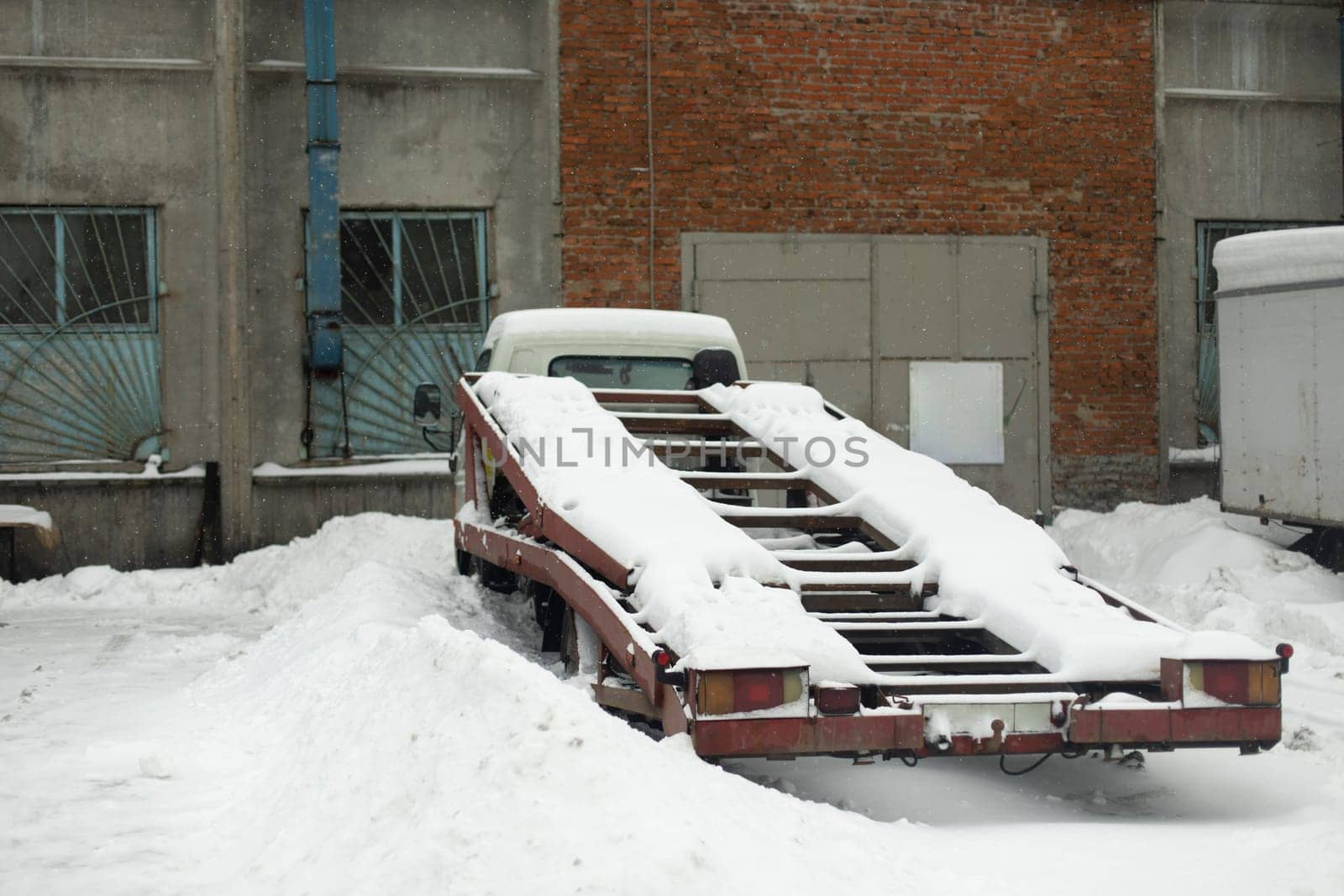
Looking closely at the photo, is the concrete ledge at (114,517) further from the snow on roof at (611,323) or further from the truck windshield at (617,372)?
the truck windshield at (617,372)

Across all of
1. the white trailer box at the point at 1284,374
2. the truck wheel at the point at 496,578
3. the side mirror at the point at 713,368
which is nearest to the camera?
the truck wheel at the point at 496,578

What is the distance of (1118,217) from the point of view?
559 inches

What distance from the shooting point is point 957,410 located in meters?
13.9

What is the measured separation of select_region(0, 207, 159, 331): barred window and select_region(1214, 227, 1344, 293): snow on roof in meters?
9.10

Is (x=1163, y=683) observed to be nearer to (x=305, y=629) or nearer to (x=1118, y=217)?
(x=305, y=629)

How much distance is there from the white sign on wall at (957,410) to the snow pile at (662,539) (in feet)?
23.4

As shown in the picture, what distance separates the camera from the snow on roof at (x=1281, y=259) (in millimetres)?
9461

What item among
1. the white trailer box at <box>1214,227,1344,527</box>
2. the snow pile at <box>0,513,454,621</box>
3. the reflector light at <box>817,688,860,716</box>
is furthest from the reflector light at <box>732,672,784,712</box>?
the snow pile at <box>0,513,454,621</box>

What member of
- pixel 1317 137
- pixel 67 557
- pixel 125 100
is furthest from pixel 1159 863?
pixel 1317 137

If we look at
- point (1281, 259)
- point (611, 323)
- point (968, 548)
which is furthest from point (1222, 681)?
point (1281, 259)

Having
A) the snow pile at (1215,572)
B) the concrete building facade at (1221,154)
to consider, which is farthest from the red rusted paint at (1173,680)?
the concrete building facade at (1221,154)

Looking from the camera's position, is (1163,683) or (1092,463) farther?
(1092,463)

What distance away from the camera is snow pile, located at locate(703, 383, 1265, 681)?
492 centimetres

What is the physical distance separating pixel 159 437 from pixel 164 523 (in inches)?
30.9
